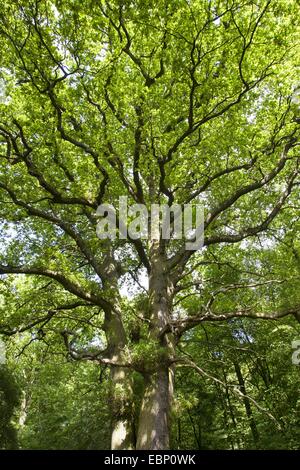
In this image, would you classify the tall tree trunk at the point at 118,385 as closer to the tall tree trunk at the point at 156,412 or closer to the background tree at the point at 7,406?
the tall tree trunk at the point at 156,412

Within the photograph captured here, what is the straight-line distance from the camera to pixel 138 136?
26.3 feet

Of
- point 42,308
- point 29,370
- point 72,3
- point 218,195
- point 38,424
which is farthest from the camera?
point 29,370

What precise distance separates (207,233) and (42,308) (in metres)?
4.51

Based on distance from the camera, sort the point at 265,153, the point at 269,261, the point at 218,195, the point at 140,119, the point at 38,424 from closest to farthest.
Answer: the point at 140,119 → the point at 265,153 → the point at 218,195 → the point at 269,261 → the point at 38,424

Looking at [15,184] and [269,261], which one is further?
[269,261]

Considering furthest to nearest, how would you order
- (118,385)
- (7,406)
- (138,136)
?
(7,406) → (138,136) → (118,385)

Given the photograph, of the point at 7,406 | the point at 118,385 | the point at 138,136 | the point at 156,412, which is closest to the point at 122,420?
the point at 118,385

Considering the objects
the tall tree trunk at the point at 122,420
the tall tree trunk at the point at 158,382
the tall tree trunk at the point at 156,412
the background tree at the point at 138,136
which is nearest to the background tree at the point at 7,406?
the background tree at the point at 138,136

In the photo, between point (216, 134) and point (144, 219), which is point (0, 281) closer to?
point (144, 219)

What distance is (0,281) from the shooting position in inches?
333

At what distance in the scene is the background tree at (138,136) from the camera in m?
6.97

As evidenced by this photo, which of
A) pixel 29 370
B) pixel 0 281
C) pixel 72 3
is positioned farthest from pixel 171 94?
pixel 29 370

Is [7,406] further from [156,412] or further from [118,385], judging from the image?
[156,412]

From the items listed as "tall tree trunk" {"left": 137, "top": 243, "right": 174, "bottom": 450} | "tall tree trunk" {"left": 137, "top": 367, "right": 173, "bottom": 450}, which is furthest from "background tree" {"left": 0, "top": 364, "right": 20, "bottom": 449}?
"tall tree trunk" {"left": 137, "top": 367, "right": 173, "bottom": 450}
